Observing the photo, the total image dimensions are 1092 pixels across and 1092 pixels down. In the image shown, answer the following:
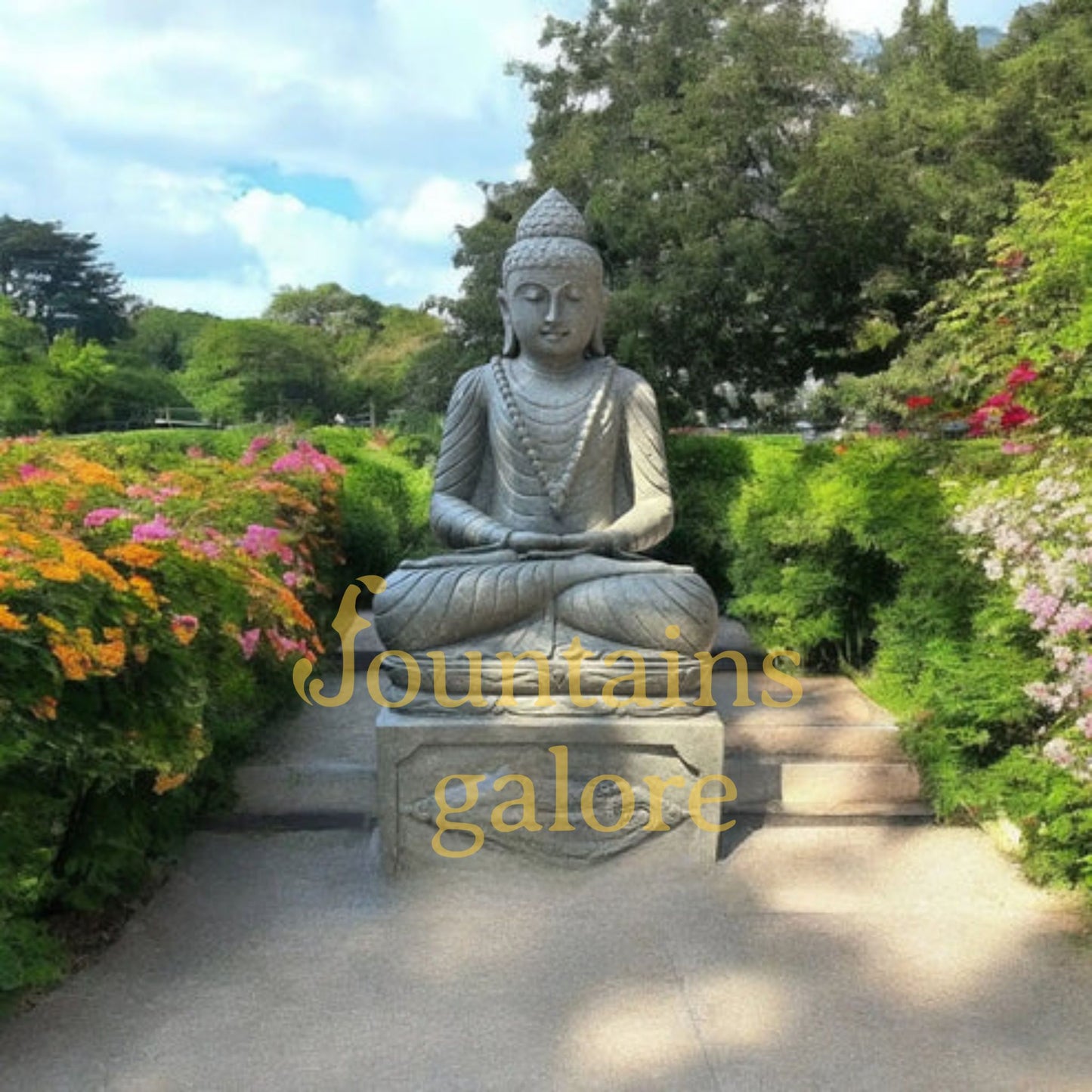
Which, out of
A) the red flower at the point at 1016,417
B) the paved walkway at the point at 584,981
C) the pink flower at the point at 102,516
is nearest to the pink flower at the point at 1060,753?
the paved walkway at the point at 584,981

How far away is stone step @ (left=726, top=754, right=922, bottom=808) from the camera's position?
13.5 feet

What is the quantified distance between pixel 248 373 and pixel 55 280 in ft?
50.4

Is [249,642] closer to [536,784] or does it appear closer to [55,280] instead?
[536,784]

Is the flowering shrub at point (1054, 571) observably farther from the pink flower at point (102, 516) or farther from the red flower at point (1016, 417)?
the pink flower at point (102, 516)

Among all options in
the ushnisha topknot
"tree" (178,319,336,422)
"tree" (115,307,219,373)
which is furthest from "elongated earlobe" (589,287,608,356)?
"tree" (115,307,219,373)

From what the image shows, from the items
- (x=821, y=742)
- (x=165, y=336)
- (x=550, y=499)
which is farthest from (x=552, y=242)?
(x=165, y=336)

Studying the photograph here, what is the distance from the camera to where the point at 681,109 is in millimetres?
14672

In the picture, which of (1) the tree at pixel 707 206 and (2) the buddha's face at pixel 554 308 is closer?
(2) the buddha's face at pixel 554 308

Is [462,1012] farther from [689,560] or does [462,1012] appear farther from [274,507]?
[689,560]

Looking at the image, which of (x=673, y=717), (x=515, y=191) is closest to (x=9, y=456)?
(x=673, y=717)

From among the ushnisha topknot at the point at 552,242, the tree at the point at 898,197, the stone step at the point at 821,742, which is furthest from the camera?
the tree at the point at 898,197

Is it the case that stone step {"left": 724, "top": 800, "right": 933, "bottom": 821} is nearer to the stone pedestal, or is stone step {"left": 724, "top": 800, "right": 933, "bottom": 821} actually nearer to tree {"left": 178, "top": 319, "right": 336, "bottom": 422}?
the stone pedestal

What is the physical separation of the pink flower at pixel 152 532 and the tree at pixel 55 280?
4716 cm

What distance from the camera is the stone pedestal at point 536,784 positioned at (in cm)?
348
